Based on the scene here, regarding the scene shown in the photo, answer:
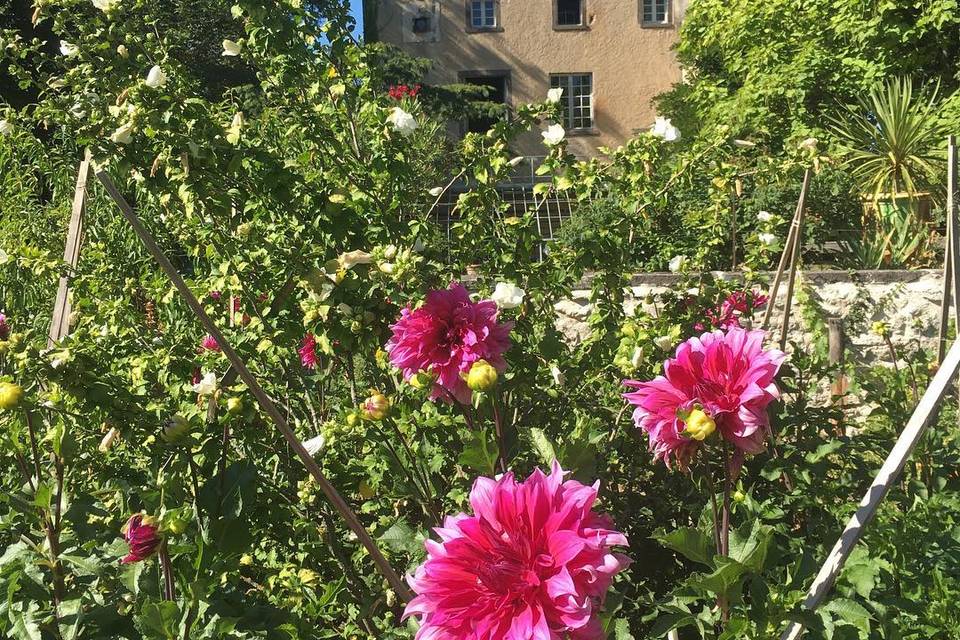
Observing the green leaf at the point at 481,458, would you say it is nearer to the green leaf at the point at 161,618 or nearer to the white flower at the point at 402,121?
the green leaf at the point at 161,618

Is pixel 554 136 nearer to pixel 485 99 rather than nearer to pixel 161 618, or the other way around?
pixel 161 618

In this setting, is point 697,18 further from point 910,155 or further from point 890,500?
point 890,500

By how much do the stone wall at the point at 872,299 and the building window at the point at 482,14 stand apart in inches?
541

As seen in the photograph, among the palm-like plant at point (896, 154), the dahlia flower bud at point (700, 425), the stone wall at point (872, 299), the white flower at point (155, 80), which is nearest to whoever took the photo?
the dahlia flower bud at point (700, 425)

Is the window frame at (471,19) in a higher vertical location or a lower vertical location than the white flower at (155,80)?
higher

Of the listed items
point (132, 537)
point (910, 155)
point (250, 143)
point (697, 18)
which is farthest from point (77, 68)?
point (697, 18)

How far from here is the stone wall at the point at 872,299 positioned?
4223 mm

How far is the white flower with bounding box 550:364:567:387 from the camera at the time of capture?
4.89 feet

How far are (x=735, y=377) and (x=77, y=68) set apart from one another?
181 cm

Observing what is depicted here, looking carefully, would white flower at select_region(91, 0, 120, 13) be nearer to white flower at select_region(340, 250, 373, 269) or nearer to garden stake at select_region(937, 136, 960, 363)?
white flower at select_region(340, 250, 373, 269)

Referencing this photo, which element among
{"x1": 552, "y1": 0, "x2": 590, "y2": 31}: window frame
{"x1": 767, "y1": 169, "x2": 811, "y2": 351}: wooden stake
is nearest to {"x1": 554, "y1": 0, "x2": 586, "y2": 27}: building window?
{"x1": 552, "y1": 0, "x2": 590, "y2": 31}: window frame

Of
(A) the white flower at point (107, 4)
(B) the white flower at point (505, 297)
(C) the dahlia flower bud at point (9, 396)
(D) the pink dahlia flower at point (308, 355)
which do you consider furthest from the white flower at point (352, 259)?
(A) the white flower at point (107, 4)

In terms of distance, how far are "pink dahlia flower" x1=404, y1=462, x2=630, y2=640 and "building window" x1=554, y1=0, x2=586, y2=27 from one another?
17.4 metres

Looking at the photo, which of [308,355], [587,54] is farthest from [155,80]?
[587,54]
